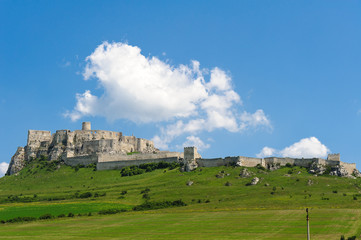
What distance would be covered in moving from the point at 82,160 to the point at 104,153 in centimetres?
797

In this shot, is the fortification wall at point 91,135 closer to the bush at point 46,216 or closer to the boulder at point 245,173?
the boulder at point 245,173

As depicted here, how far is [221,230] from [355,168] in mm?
77768

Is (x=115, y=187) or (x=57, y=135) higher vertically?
(x=57, y=135)

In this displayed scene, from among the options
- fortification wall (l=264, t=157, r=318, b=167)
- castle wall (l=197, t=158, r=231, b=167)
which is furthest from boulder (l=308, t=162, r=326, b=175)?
castle wall (l=197, t=158, r=231, b=167)

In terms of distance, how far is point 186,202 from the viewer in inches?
3423

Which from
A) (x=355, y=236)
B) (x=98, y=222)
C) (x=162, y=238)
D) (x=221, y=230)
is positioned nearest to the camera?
(x=355, y=236)

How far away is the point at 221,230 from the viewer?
53.6m

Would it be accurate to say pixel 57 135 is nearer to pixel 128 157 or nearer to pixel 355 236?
pixel 128 157

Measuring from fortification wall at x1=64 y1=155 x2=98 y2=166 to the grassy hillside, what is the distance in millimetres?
4556

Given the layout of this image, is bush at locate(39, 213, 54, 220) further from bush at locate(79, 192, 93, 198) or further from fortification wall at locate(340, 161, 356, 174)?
fortification wall at locate(340, 161, 356, 174)

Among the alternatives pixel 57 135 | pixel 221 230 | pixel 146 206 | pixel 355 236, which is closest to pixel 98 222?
pixel 146 206

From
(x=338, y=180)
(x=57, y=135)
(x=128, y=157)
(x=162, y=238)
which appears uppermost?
(x=57, y=135)

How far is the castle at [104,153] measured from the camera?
12069 cm

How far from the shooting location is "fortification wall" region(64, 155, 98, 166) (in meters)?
146
